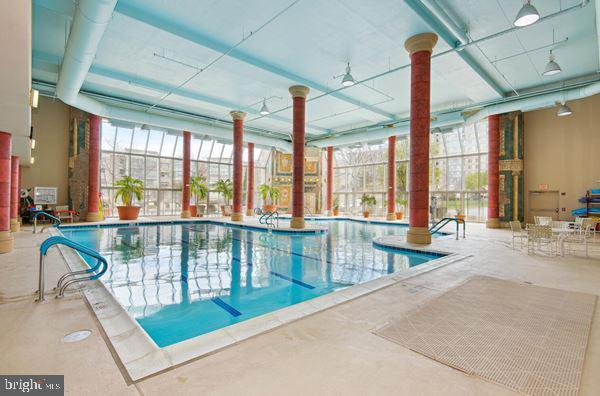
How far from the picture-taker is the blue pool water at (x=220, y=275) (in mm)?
3302

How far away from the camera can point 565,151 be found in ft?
38.0

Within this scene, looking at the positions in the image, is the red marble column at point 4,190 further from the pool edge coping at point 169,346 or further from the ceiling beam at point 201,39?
the ceiling beam at point 201,39

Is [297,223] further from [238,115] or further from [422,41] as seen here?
[422,41]

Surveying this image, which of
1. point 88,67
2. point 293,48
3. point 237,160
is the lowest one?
point 237,160

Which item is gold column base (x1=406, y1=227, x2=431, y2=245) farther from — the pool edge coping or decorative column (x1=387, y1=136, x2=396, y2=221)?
decorative column (x1=387, y1=136, x2=396, y2=221)

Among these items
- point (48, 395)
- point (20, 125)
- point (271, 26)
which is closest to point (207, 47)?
point (271, 26)

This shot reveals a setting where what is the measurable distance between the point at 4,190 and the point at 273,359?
654cm

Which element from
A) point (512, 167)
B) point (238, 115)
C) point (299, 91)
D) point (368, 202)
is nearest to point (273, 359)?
point (299, 91)

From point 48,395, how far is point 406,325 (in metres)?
2.55

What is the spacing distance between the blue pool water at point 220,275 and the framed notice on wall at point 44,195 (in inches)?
225

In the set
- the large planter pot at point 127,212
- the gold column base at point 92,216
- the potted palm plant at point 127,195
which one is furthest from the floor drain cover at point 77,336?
the large planter pot at point 127,212

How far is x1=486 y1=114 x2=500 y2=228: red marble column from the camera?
40.7ft

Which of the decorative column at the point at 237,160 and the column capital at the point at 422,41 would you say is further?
the decorative column at the point at 237,160

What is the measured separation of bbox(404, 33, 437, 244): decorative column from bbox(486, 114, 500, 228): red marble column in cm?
694
